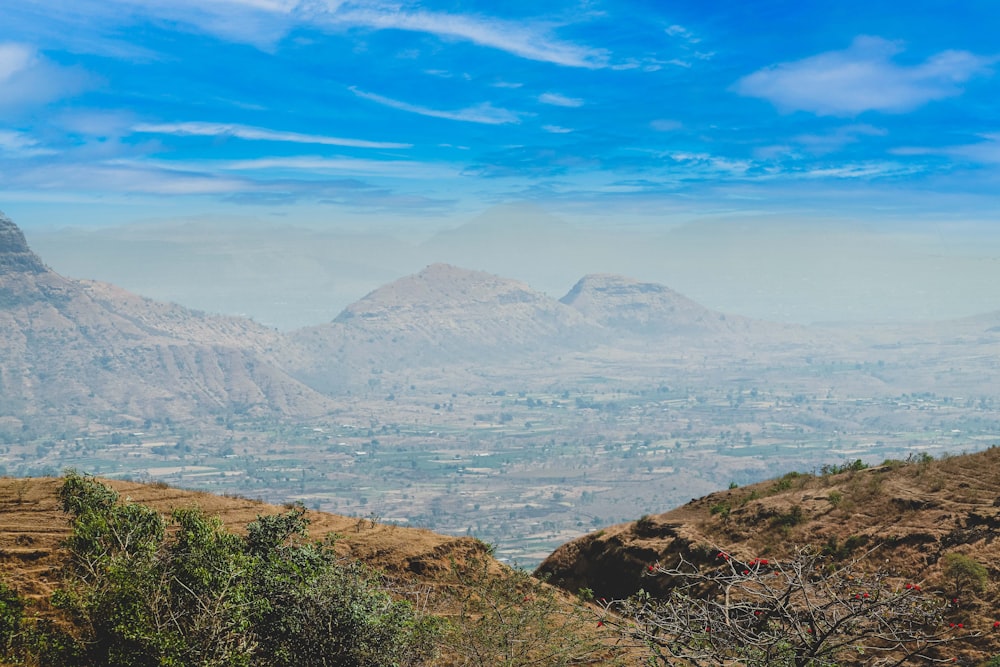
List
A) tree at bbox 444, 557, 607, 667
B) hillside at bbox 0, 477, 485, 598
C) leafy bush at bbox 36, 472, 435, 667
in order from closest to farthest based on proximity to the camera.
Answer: leafy bush at bbox 36, 472, 435, 667
tree at bbox 444, 557, 607, 667
hillside at bbox 0, 477, 485, 598

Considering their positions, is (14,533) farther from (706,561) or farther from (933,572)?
(933,572)

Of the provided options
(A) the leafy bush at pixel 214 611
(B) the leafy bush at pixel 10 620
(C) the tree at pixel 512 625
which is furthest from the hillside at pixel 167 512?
(A) the leafy bush at pixel 214 611

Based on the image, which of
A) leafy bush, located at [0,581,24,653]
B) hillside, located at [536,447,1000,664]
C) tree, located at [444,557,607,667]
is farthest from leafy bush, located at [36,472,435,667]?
hillside, located at [536,447,1000,664]

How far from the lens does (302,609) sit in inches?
711

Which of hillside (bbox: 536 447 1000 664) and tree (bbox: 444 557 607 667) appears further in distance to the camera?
hillside (bbox: 536 447 1000 664)

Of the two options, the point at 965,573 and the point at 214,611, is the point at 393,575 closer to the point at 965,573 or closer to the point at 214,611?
the point at 214,611

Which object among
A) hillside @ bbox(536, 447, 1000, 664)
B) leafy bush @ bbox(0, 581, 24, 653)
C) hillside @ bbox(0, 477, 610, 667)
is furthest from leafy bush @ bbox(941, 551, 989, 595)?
leafy bush @ bbox(0, 581, 24, 653)

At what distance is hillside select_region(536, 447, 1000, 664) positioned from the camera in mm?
23906

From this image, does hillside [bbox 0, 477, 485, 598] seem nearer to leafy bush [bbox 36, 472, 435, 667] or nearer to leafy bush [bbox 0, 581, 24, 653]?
leafy bush [bbox 0, 581, 24, 653]

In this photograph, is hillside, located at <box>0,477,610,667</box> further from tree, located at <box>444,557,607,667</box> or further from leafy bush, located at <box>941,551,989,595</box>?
leafy bush, located at <box>941,551,989,595</box>

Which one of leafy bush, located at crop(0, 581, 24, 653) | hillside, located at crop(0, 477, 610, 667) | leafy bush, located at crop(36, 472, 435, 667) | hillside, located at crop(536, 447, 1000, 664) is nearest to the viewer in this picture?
leafy bush, located at crop(36, 472, 435, 667)

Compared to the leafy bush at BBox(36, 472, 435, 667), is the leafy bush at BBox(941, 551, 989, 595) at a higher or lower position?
lower

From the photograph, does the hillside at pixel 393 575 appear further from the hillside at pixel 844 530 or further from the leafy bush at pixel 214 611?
the hillside at pixel 844 530

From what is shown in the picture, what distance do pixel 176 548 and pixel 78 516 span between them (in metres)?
4.23
